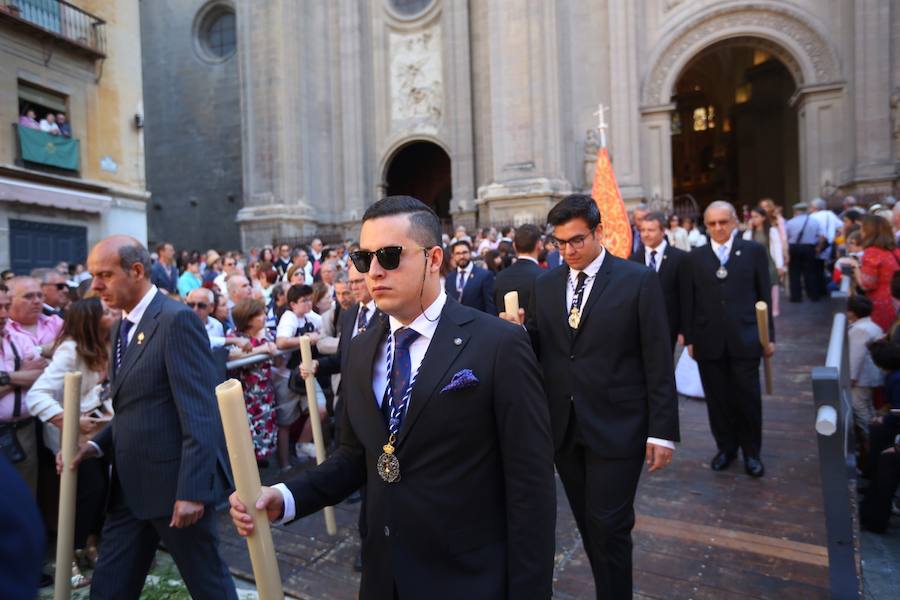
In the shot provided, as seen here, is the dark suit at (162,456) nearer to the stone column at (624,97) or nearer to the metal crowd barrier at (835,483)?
the metal crowd barrier at (835,483)

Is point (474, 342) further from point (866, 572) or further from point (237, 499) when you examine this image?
point (866, 572)

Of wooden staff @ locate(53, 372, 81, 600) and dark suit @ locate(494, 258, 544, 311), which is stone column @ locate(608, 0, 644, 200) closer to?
dark suit @ locate(494, 258, 544, 311)

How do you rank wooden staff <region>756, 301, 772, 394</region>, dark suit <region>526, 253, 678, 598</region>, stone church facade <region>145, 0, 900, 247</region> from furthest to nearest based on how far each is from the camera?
1. stone church facade <region>145, 0, 900, 247</region>
2. wooden staff <region>756, 301, 772, 394</region>
3. dark suit <region>526, 253, 678, 598</region>

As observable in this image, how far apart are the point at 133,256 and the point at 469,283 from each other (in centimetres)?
453

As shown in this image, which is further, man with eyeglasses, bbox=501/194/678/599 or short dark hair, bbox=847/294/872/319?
short dark hair, bbox=847/294/872/319

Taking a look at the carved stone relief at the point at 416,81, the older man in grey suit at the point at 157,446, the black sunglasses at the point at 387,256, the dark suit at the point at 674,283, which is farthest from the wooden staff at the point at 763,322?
the carved stone relief at the point at 416,81

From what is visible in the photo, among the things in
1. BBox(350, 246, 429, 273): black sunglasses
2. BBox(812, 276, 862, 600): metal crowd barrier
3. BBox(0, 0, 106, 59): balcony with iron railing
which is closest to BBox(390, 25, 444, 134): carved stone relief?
BBox(0, 0, 106, 59): balcony with iron railing

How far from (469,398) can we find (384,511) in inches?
18.3

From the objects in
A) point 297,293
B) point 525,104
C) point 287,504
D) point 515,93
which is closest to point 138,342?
point 287,504

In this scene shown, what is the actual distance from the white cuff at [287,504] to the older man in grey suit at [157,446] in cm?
115

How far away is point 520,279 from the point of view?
560cm

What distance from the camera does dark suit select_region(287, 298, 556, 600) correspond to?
196 cm

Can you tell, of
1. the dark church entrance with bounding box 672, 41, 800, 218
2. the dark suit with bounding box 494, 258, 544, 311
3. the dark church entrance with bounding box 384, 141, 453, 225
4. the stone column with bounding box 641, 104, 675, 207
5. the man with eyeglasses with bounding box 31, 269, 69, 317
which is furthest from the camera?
the dark church entrance with bounding box 384, 141, 453, 225

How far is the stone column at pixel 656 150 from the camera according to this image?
2062cm
